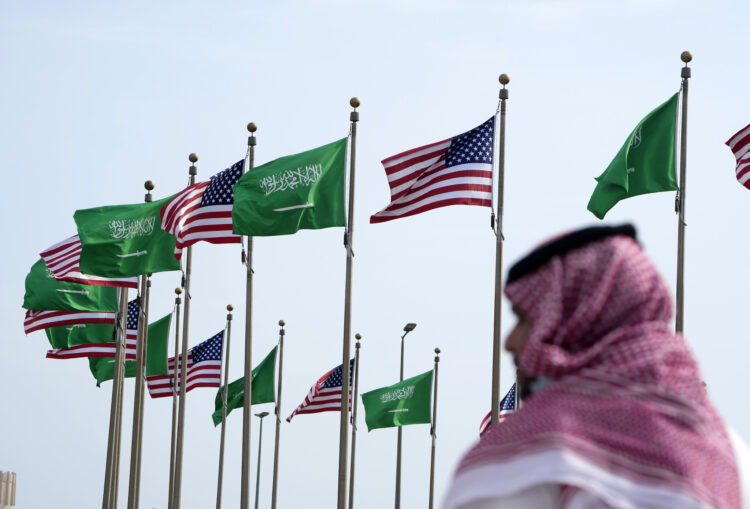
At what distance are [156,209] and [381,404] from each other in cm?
1065

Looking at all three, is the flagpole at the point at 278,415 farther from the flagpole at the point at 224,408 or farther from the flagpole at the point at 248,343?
the flagpole at the point at 248,343

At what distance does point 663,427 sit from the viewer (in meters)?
2.61

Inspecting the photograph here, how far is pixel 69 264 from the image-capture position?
85.0 feet

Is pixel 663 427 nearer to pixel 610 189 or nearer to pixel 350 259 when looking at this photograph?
pixel 610 189

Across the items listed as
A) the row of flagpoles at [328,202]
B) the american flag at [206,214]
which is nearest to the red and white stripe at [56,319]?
the row of flagpoles at [328,202]

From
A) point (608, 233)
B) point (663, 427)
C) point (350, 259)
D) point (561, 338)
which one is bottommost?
point (663, 427)

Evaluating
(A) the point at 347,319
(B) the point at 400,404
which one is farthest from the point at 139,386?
(A) the point at 347,319

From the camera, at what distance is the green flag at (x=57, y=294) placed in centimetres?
2784

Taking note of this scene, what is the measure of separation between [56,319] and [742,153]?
49.1ft

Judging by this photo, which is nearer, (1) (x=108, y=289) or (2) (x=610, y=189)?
(2) (x=610, y=189)

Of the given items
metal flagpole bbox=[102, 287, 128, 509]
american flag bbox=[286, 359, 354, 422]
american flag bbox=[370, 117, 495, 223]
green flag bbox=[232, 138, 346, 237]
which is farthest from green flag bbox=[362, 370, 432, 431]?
american flag bbox=[370, 117, 495, 223]

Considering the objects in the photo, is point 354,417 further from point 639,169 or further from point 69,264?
point 639,169

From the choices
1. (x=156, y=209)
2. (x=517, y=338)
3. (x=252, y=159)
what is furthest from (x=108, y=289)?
(x=517, y=338)

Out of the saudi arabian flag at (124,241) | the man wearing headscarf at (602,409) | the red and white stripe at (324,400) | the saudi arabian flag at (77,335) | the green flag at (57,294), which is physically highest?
the saudi arabian flag at (124,241)
